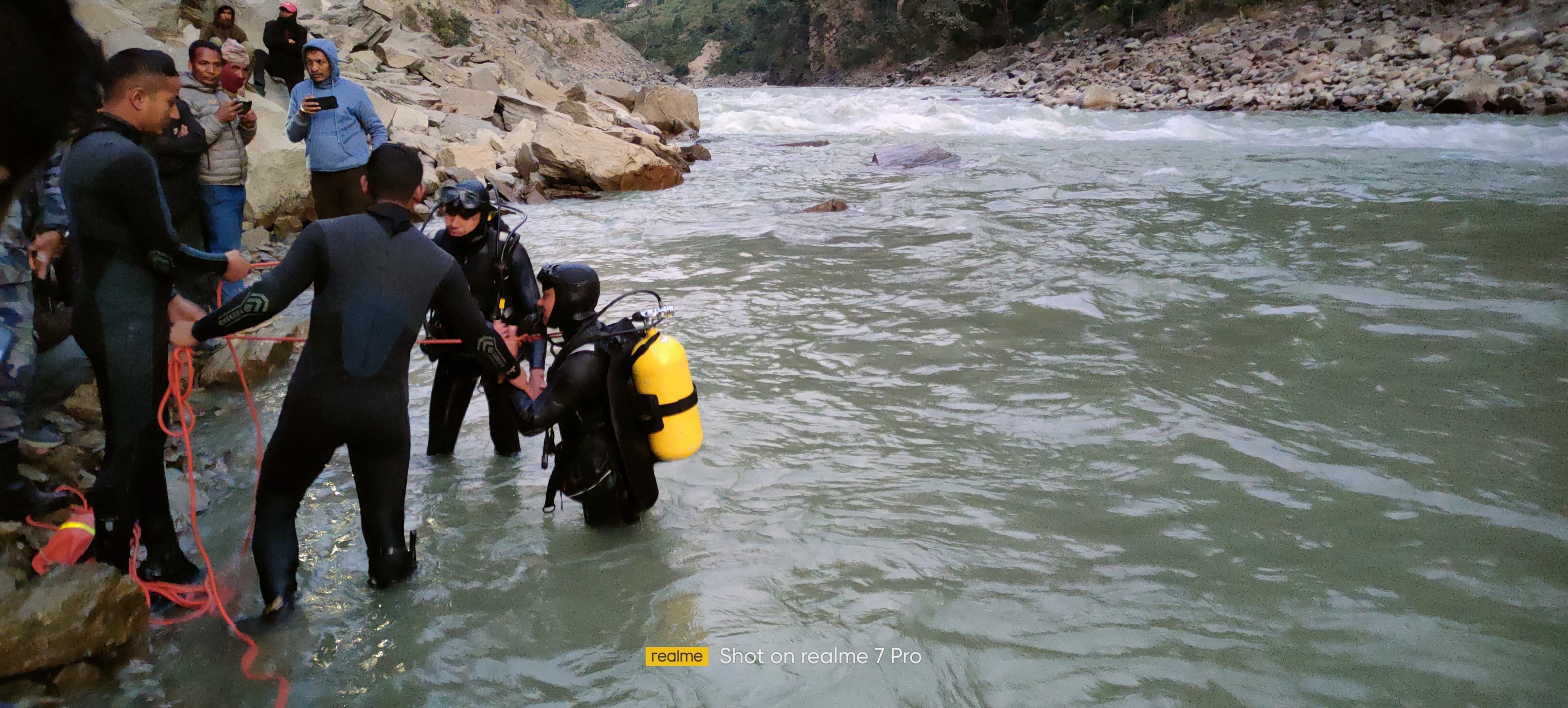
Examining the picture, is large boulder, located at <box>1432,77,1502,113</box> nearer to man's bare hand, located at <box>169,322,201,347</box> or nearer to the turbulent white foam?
the turbulent white foam

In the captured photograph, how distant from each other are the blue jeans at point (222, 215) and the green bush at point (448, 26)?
3065cm

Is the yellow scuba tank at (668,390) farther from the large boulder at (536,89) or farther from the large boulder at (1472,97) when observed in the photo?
the large boulder at (1472,97)

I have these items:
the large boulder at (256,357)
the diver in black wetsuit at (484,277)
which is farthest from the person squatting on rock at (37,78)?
the large boulder at (256,357)

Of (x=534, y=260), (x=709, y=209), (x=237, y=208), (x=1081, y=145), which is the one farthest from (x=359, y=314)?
(x=1081, y=145)

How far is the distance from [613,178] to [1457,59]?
2056 cm

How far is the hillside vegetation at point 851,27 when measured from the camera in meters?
45.5

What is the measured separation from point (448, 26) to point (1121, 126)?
2610 cm

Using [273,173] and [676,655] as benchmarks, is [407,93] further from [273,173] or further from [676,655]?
[676,655]

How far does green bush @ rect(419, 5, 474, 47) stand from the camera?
34.3 meters

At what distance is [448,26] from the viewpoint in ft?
116

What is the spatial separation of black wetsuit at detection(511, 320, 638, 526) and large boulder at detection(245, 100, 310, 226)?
635 cm

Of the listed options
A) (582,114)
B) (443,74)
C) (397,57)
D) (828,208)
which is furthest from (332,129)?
(443,74)

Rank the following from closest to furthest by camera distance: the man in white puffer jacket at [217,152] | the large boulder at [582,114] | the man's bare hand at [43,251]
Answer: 1. the man's bare hand at [43,251]
2. the man in white puffer jacket at [217,152]
3. the large boulder at [582,114]

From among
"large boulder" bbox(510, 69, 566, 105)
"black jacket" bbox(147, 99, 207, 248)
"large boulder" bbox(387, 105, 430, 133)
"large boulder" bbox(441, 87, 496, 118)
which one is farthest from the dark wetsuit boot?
"large boulder" bbox(510, 69, 566, 105)
